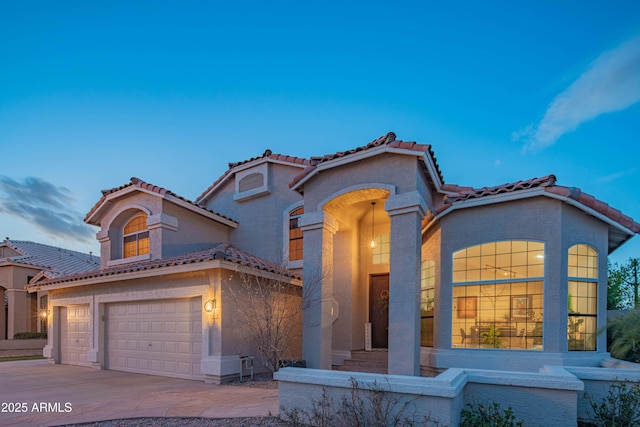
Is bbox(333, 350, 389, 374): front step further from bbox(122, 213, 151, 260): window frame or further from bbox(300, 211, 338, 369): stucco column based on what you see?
bbox(122, 213, 151, 260): window frame

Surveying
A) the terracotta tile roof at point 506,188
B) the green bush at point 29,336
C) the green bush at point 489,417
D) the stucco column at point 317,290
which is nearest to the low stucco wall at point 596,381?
the green bush at point 489,417

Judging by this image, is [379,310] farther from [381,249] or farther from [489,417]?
[489,417]

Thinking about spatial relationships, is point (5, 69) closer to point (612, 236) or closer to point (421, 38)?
point (421, 38)

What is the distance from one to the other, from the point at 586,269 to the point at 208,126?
1799cm

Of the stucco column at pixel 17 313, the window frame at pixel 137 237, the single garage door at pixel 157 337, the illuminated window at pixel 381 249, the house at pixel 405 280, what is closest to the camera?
the house at pixel 405 280

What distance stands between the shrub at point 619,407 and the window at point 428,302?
463 centimetres

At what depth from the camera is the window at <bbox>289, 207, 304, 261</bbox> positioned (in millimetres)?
13891

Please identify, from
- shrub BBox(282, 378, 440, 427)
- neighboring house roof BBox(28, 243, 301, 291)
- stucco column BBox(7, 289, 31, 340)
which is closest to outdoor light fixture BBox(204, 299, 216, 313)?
neighboring house roof BBox(28, 243, 301, 291)

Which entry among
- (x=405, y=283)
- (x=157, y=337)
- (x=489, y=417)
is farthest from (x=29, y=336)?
(x=489, y=417)

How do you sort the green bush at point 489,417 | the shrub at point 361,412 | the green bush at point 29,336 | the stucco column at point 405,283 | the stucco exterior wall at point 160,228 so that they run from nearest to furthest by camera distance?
the green bush at point 489,417 → the shrub at point 361,412 → the stucco column at point 405,283 → the stucco exterior wall at point 160,228 → the green bush at point 29,336

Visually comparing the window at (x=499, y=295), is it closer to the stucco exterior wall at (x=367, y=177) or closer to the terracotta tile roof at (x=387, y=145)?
the terracotta tile roof at (x=387, y=145)

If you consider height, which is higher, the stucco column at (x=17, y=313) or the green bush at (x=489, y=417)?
the green bush at (x=489, y=417)

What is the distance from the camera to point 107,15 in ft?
38.1

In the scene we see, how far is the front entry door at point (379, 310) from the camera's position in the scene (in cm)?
1233
